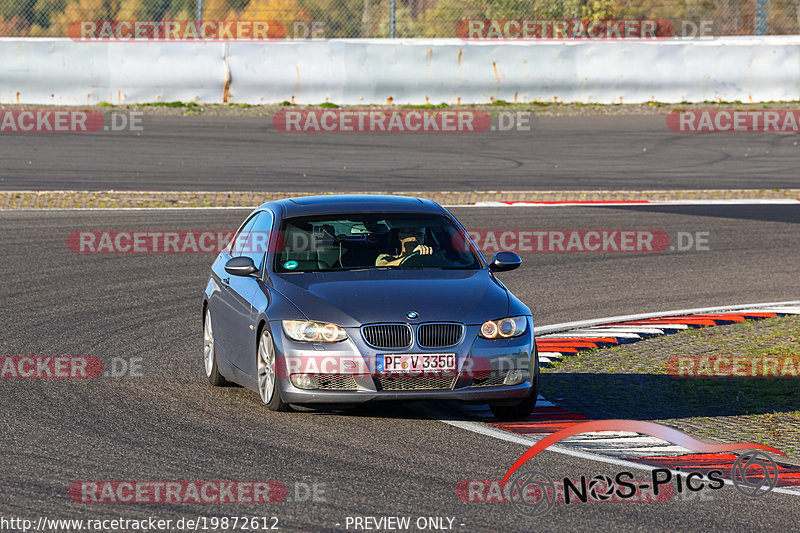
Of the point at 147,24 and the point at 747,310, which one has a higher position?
the point at 147,24

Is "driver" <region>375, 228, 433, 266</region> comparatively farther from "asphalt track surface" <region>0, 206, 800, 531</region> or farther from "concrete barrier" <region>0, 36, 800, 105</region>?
"concrete barrier" <region>0, 36, 800, 105</region>

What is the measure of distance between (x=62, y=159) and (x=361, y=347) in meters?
14.7

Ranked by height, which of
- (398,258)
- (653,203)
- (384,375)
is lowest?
(653,203)

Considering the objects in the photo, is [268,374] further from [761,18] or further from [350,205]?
[761,18]

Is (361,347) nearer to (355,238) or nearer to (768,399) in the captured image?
(355,238)

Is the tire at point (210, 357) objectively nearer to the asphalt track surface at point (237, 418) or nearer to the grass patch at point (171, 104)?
the asphalt track surface at point (237, 418)

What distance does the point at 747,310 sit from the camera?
13500 mm

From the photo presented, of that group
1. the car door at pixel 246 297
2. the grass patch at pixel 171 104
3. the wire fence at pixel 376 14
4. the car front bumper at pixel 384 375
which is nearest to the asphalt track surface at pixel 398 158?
the grass patch at pixel 171 104

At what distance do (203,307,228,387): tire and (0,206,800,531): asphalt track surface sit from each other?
10 cm

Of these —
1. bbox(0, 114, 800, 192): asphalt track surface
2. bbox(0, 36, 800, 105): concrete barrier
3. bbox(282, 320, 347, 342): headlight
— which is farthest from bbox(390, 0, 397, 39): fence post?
bbox(282, 320, 347, 342): headlight

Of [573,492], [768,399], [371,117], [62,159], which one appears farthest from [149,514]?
[371,117]

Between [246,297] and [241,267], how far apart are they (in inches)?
8.7

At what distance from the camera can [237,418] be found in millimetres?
8867

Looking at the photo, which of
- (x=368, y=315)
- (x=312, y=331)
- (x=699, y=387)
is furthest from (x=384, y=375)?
(x=699, y=387)
